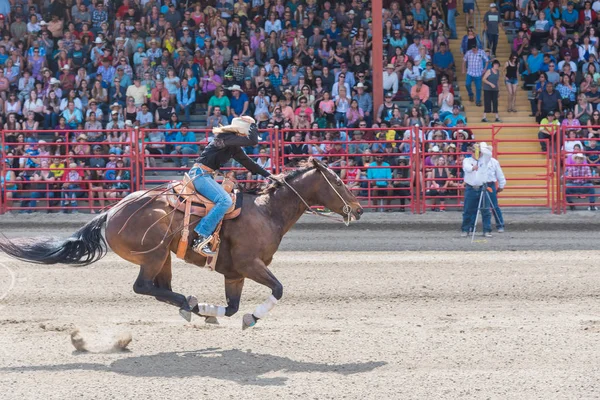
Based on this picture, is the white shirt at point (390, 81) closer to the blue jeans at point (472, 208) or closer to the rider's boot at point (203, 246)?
the blue jeans at point (472, 208)

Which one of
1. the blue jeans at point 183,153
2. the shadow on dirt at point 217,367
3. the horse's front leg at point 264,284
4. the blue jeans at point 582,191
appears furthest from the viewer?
the blue jeans at point 183,153

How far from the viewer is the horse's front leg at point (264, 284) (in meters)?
9.38

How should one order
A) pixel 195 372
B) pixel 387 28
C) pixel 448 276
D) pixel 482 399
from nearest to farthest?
pixel 482 399 → pixel 195 372 → pixel 448 276 → pixel 387 28

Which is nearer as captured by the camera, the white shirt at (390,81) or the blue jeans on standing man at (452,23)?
the white shirt at (390,81)

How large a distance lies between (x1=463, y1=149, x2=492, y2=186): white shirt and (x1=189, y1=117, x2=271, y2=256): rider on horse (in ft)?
27.5

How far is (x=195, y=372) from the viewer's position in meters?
8.54

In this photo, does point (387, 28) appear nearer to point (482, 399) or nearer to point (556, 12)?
point (556, 12)

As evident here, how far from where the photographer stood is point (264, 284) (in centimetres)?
954

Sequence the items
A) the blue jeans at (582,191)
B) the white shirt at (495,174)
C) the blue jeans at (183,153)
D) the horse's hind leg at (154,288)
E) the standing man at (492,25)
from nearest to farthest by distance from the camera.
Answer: the horse's hind leg at (154,288), the white shirt at (495,174), the blue jeans at (582,191), the blue jeans at (183,153), the standing man at (492,25)

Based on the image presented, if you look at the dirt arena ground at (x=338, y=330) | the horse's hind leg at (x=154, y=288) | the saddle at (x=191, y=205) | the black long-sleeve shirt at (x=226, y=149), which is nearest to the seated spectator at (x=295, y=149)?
the dirt arena ground at (x=338, y=330)

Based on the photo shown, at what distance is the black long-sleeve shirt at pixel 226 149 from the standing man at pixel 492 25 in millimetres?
14763

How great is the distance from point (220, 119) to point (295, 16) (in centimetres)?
466

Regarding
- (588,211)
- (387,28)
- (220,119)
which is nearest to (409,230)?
(588,211)

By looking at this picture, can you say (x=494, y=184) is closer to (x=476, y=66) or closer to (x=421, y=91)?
(x=421, y=91)
